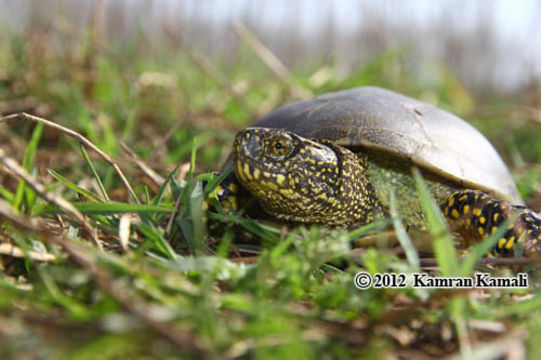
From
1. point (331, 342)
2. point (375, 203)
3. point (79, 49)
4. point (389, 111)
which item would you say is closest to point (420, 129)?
point (389, 111)

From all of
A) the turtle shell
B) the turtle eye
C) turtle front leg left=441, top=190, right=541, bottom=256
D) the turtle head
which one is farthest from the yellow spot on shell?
turtle front leg left=441, top=190, right=541, bottom=256

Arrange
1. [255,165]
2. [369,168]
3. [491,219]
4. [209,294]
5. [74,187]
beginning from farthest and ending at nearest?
[369,168], [491,219], [255,165], [74,187], [209,294]

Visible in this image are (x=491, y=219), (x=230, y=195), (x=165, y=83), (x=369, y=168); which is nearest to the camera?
(x=491, y=219)

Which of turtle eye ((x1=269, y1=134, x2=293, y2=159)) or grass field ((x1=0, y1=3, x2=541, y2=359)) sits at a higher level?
turtle eye ((x1=269, y1=134, x2=293, y2=159))

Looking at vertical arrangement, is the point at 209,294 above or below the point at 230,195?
above

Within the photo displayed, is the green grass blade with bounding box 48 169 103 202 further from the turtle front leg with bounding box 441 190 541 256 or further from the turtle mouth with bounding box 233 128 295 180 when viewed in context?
the turtle front leg with bounding box 441 190 541 256

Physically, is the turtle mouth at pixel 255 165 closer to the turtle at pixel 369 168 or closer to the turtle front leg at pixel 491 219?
the turtle at pixel 369 168

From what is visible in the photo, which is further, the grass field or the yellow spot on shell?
the yellow spot on shell

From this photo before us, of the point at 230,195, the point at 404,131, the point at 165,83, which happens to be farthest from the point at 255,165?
the point at 165,83

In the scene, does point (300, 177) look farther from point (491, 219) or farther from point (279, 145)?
point (491, 219)
